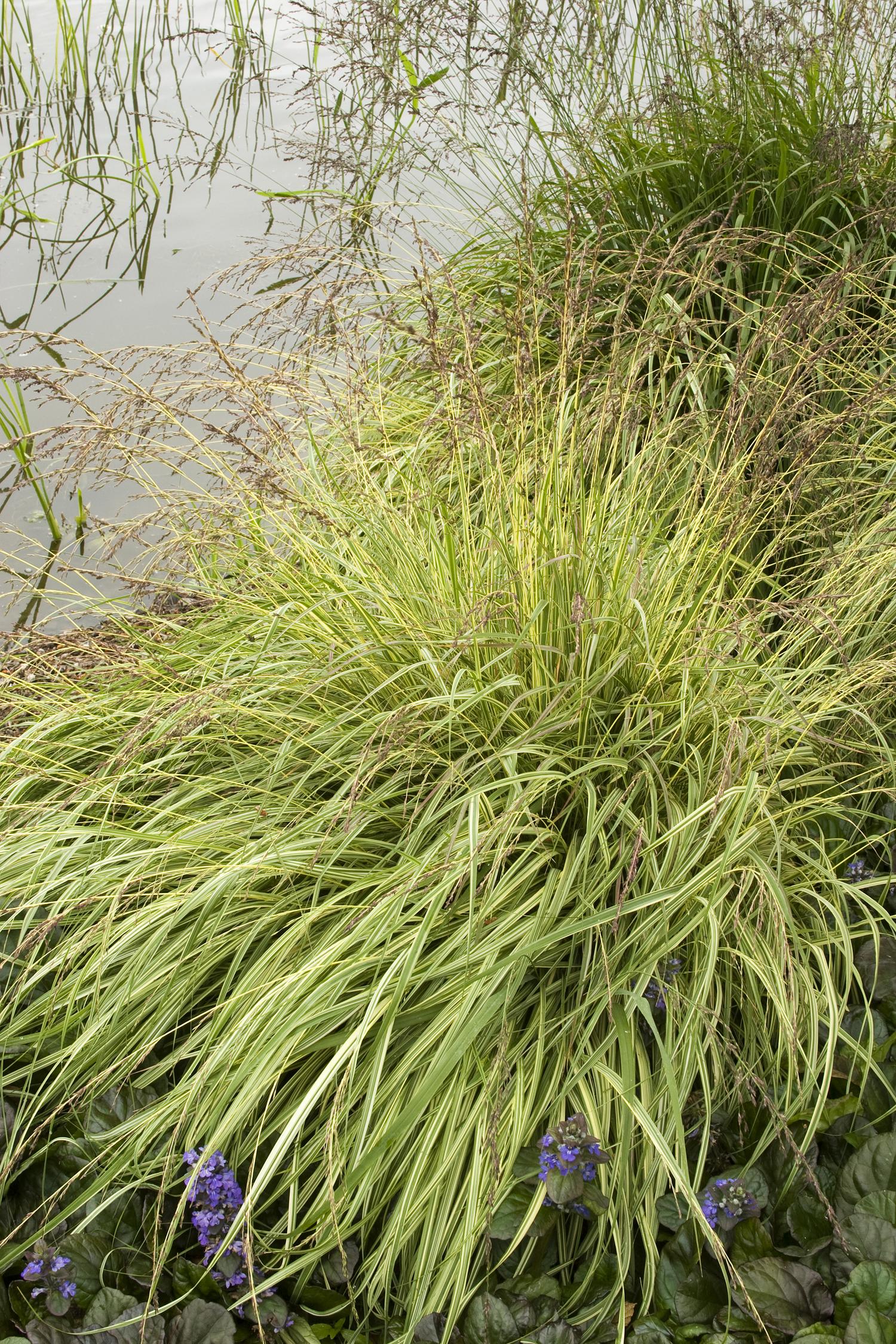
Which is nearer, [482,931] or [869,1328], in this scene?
[869,1328]

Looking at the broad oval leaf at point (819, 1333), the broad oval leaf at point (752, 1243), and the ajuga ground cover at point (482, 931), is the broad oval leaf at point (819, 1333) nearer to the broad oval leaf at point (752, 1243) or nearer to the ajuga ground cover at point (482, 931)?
the ajuga ground cover at point (482, 931)

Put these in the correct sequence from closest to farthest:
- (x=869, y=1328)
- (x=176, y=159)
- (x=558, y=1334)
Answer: (x=869, y=1328) → (x=558, y=1334) → (x=176, y=159)

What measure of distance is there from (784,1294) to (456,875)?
0.74 metres

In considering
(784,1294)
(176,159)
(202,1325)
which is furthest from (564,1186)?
(176,159)

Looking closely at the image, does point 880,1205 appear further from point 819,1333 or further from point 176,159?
point 176,159

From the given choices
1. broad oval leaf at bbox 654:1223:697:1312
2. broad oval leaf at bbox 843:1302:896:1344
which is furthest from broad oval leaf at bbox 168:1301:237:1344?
broad oval leaf at bbox 843:1302:896:1344

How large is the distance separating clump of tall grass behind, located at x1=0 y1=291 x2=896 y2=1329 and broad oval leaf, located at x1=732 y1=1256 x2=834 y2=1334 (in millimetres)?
144

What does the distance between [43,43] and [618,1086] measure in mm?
7918

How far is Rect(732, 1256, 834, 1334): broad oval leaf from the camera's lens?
5.36 feet

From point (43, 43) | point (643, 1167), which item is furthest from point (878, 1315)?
point (43, 43)

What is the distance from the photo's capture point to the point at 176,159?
21.5ft

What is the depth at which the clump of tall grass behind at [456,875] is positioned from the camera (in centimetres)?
177

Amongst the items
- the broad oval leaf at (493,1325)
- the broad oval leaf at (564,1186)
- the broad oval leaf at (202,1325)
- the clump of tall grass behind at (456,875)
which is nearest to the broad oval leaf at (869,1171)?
the clump of tall grass behind at (456,875)

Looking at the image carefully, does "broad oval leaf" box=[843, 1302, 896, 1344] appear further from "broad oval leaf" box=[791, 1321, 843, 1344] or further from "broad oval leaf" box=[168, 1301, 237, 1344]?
"broad oval leaf" box=[168, 1301, 237, 1344]
